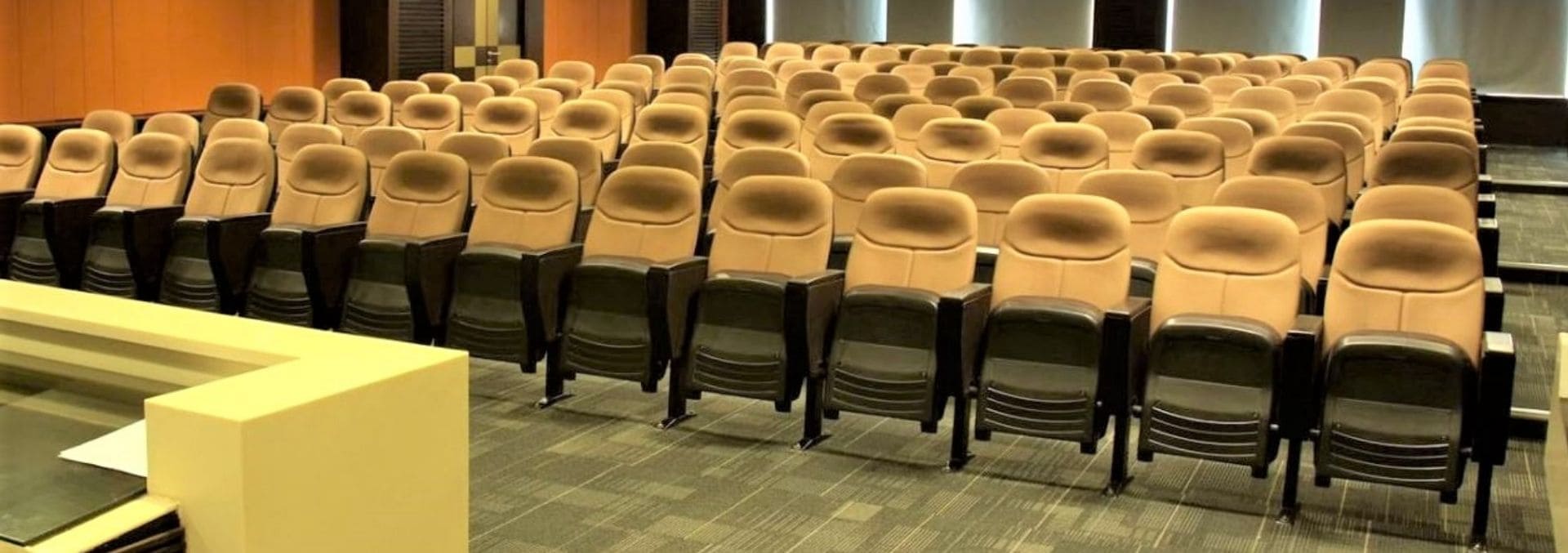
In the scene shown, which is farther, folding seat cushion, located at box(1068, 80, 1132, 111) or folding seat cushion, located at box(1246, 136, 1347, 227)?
folding seat cushion, located at box(1068, 80, 1132, 111)

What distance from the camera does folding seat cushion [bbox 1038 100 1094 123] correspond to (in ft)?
28.4

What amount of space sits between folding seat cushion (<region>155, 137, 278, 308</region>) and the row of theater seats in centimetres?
1

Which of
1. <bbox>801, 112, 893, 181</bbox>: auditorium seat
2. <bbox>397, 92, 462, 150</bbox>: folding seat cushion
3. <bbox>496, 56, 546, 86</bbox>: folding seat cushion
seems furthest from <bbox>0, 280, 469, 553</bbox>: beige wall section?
<bbox>496, 56, 546, 86</bbox>: folding seat cushion

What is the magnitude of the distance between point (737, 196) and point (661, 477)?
1408 millimetres

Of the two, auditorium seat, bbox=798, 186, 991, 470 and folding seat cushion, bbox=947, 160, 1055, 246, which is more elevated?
folding seat cushion, bbox=947, 160, 1055, 246

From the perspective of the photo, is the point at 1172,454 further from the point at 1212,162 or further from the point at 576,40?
the point at 576,40

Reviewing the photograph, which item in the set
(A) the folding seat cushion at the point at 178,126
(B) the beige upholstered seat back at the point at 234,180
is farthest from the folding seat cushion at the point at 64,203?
(A) the folding seat cushion at the point at 178,126

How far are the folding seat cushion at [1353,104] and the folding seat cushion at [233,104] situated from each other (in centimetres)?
633

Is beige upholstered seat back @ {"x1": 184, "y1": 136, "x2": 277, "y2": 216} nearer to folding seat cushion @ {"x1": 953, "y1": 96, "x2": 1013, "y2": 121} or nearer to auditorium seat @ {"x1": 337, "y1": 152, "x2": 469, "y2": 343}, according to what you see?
auditorium seat @ {"x1": 337, "y1": 152, "x2": 469, "y2": 343}

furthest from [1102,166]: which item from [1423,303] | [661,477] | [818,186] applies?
[661,477]

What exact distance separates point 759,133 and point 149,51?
5191 mm

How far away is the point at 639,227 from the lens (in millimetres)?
6160

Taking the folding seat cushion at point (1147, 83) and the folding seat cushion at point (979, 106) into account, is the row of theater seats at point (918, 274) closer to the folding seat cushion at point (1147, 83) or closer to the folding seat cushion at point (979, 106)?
the folding seat cushion at point (979, 106)

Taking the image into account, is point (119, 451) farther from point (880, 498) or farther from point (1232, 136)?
point (1232, 136)
